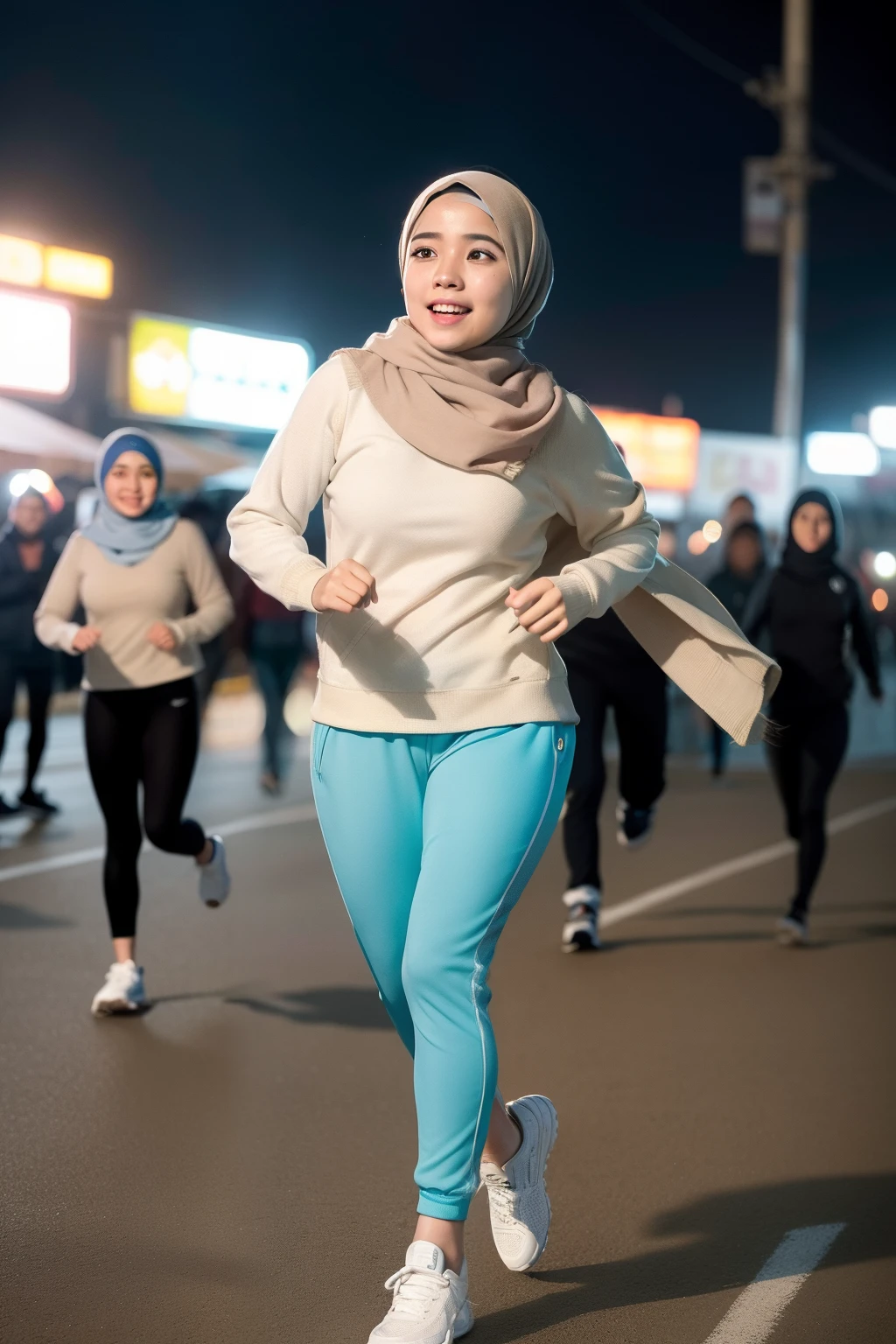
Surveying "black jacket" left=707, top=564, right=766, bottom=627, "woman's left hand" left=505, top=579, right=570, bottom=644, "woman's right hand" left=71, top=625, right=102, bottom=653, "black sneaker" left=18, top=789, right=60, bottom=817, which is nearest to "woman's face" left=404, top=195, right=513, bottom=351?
"woman's left hand" left=505, top=579, right=570, bottom=644

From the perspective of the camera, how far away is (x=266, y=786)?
1308 centimetres

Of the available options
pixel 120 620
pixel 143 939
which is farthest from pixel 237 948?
pixel 120 620

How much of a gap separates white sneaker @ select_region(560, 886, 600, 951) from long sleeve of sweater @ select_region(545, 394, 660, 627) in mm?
3938

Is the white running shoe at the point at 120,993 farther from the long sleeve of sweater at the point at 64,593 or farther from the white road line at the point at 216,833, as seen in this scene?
the white road line at the point at 216,833

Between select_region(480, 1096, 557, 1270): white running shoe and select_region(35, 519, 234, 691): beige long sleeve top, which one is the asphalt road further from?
select_region(35, 519, 234, 691): beige long sleeve top

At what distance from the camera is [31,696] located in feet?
39.5

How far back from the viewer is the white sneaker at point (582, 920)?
24.8 ft

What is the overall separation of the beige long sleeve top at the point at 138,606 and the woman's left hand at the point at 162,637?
35 millimetres

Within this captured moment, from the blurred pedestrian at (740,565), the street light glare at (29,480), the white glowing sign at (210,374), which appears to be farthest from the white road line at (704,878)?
the white glowing sign at (210,374)

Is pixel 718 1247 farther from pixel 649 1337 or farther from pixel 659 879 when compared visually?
pixel 659 879

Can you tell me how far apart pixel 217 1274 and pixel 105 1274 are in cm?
24

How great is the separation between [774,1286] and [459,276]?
2.29 meters

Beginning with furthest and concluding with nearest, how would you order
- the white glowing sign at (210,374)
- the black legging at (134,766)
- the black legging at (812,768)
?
the white glowing sign at (210,374) → the black legging at (812,768) → the black legging at (134,766)

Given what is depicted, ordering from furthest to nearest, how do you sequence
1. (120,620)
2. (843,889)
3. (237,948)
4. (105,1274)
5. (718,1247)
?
1. (843,889)
2. (237,948)
3. (120,620)
4. (718,1247)
5. (105,1274)
